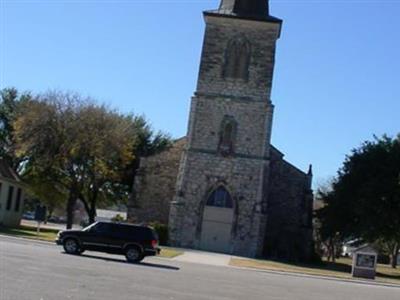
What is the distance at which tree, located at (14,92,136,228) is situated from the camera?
53.4 metres

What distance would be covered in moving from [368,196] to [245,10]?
15.5m

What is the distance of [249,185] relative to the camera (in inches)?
1960

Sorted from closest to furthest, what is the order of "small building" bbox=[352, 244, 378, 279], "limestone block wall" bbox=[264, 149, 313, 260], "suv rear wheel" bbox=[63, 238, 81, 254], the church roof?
"suv rear wheel" bbox=[63, 238, 81, 254] → "small building" bbox=[352, 244, 378, 279] → the church roof → "limestone block wall" bbox=[264, 149, 313, 260]

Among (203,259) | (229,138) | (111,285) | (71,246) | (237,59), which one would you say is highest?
(237,59)

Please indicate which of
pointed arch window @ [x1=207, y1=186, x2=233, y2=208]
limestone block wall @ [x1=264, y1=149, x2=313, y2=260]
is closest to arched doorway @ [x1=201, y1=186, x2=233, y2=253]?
pointed arch window @ [x1=207, y1=186, x2=233, y2=208]

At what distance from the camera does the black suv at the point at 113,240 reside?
30.2m

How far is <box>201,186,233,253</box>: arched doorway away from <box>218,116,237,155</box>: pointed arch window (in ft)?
8.54

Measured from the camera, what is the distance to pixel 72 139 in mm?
53406

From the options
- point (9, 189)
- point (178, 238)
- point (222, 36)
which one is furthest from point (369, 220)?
point (9, 189)

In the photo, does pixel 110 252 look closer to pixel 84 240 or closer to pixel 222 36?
pixel 84 240

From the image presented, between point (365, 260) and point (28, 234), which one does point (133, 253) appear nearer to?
point (365, 260)

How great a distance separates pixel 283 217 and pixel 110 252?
24.8 meters

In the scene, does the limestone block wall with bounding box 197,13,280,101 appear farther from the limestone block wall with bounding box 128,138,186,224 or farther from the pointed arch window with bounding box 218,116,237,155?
the limestone block wall with bounding box 128,138,186,224

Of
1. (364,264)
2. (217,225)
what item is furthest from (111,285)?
(217,225)
